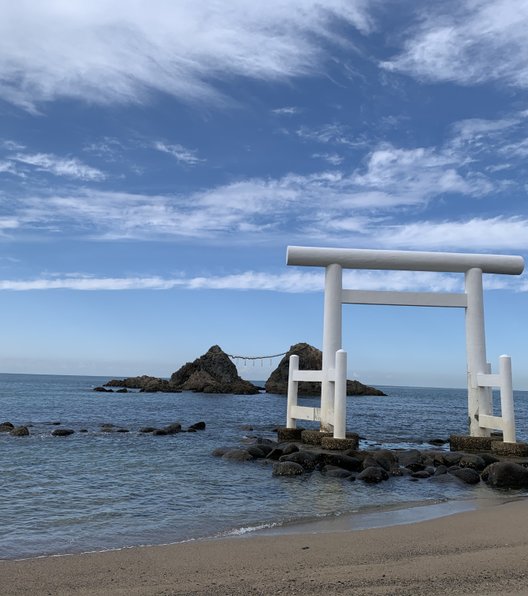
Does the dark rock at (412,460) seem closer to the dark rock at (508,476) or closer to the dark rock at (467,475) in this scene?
the dark rock at (467,475)

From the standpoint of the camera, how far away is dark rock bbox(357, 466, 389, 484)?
1205 cm

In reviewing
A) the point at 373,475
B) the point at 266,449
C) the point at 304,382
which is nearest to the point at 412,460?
the point at 373,475

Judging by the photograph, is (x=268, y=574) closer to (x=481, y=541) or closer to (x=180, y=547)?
(x=180, y=547)

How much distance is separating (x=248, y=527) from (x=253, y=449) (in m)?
7.38

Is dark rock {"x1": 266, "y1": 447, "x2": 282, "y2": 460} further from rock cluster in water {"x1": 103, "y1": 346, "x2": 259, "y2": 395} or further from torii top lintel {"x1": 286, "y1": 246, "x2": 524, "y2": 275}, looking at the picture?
rock cluster in water {"x1": 103, "y1": 346, "x2": 259, "y2": 395}

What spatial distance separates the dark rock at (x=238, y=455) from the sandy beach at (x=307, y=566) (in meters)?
8.03

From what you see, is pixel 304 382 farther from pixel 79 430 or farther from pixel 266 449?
pixel 266 449

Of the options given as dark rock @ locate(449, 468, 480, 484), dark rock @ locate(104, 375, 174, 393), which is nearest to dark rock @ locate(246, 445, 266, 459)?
dark rock @ locate(449, 468, 480, 484)

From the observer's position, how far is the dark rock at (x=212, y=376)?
8750 cm

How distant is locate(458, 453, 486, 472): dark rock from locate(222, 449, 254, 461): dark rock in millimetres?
5552

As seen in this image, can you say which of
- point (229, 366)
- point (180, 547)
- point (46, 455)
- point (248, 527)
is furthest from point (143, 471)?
point (229, 366)

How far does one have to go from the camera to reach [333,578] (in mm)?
5160

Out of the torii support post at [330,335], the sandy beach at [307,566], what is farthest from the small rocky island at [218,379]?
the sandy beach at [307,566]

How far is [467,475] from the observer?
486 inches
